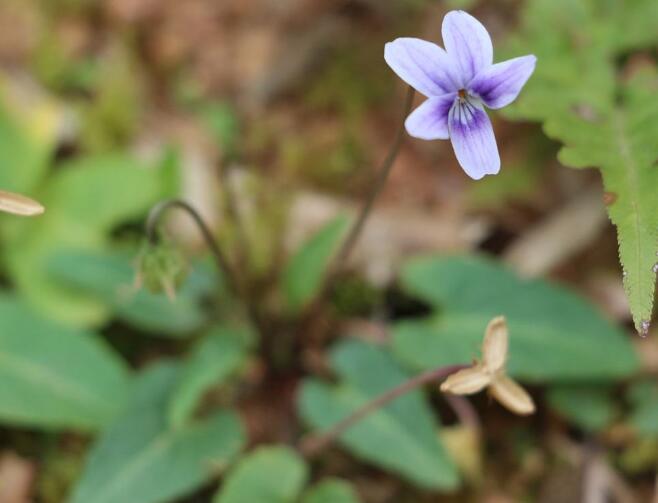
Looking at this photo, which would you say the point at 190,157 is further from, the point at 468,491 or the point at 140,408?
the point at 468,491

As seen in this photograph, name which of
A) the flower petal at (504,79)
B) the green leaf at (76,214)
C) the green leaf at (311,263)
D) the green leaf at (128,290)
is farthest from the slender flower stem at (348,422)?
the green leaf at (76,214)

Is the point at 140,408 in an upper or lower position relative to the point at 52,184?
lower

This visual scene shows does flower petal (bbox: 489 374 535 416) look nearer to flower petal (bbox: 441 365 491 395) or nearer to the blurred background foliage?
flower petal (bbox: 441 365 491 395)

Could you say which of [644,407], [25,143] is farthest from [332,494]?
[25,143]

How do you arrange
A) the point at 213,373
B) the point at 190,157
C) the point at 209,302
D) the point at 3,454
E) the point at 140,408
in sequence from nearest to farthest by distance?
1. the point at 213,373
2. the point at 140,408
3. the point at 3,454
4. the point at 209,302
5. the point at 190,157

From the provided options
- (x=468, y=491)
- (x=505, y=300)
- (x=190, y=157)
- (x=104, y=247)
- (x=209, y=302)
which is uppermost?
(x=190, y=157)

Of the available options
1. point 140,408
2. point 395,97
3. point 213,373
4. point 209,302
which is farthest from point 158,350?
point 395,97

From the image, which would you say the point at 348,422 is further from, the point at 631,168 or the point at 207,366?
the point at 631,168
